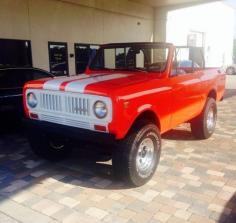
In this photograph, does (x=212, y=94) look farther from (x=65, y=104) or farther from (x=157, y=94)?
(x=65, y=104)

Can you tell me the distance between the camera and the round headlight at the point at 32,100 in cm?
432

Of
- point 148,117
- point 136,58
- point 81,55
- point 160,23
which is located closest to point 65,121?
point 148,117

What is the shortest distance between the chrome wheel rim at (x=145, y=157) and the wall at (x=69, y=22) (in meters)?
6.90

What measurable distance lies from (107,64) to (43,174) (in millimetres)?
2182

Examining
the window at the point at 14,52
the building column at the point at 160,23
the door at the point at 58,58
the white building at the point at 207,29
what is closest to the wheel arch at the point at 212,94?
the window at the point at 14,52

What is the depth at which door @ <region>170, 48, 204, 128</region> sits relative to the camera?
479cm

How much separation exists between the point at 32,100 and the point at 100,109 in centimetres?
124

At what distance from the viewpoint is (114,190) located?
3914 millimetres

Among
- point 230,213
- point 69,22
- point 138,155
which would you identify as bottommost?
point 230,213

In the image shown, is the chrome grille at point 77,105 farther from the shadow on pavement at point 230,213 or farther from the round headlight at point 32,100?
the shadow on pavement at point 230,213

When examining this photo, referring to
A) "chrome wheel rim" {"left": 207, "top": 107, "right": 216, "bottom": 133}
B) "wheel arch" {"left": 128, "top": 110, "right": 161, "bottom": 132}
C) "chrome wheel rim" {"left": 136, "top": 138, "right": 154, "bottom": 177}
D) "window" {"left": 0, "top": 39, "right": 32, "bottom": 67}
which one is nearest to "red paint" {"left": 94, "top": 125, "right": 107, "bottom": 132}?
"wheel arch" {"left": 128, "top": 110, "right": 161, "bottom": 132}

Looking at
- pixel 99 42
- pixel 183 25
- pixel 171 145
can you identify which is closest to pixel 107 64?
pixel 171 145

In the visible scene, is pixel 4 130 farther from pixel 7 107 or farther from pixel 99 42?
pixel 99 42

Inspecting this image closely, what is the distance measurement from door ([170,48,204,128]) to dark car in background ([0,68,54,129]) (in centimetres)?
305
